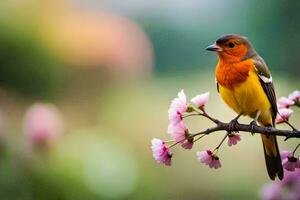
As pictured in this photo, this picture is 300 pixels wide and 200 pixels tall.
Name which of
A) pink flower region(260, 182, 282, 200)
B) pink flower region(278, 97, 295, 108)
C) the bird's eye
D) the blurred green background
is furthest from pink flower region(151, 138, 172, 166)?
the blurred green background

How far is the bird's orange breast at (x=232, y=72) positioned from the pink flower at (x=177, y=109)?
0.78 ft

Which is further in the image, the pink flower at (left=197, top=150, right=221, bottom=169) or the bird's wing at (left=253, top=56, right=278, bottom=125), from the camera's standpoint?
the bird's wing at (left=253, top=56, right=278, bottom=125)

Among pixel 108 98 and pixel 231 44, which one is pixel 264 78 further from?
pixel 108 98

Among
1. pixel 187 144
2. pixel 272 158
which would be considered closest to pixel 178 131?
pixel 187 144

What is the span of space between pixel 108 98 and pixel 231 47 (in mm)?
3378

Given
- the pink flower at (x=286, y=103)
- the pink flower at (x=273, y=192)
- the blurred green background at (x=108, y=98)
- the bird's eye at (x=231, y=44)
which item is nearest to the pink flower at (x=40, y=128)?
the blurred green background at (x=108, y=98)

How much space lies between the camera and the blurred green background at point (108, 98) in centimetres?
284

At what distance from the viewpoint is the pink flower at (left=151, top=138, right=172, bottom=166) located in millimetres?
960

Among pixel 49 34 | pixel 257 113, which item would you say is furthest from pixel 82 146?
pixel 257 113

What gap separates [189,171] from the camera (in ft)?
12.5

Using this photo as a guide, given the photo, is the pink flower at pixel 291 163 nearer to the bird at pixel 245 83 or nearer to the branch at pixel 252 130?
the branch at pixel 252 130

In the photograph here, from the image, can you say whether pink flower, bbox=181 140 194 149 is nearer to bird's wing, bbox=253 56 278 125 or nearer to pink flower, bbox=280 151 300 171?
pink flower, bbox=280 151 300 171

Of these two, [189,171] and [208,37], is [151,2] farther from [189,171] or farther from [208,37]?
[189,171]

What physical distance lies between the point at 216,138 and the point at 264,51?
2.04 metres
